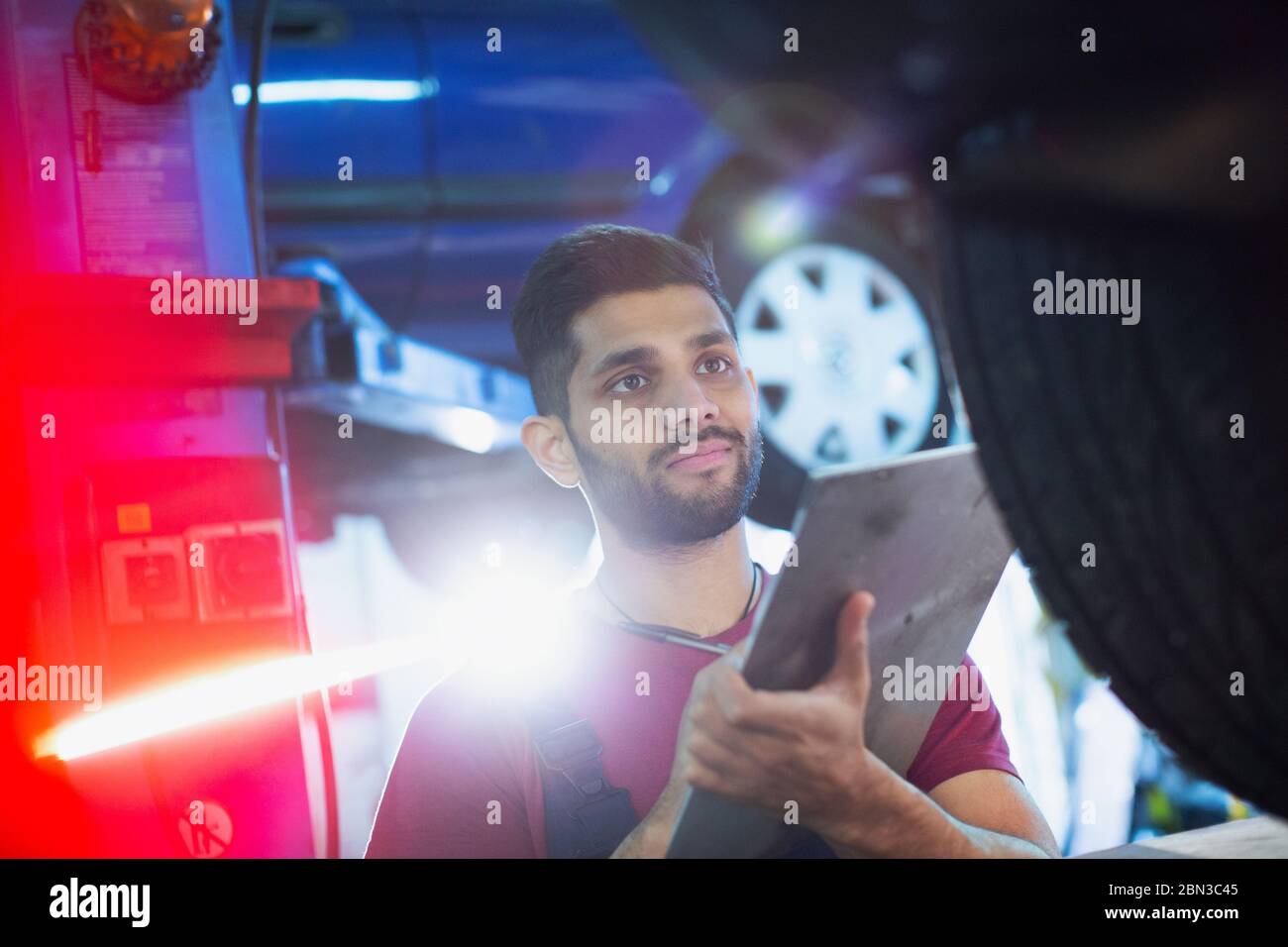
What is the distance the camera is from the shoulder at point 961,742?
4.00 feet

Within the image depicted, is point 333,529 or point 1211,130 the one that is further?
point 333,529

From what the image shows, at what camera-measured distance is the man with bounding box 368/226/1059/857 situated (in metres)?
1.18

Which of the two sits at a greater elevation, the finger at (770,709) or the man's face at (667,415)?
the man's face at (667,415)

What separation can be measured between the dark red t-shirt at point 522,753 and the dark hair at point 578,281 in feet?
1.09

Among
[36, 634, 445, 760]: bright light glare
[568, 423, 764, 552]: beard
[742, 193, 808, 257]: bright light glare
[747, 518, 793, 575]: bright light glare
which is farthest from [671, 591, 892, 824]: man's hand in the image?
[742, 193, 808, 257]: bright light glare

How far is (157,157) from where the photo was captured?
120 centimetres

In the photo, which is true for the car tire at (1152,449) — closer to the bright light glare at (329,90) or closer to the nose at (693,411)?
the nose at (693,411)

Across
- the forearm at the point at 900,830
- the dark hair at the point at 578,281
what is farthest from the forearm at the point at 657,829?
the dark hair at the point at 578,281

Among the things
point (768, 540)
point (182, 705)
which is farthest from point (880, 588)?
point (768, 540)

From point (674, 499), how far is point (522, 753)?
319 mm

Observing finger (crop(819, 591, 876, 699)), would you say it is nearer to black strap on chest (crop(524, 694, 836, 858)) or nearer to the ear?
black strap on chest (crop(524, 694, 836, 858))

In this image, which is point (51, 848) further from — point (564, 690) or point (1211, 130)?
point (1211, 130)

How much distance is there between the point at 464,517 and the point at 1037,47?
1744 millimetres
